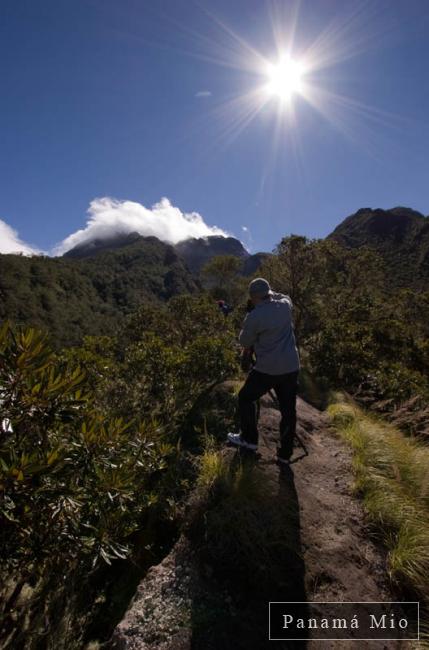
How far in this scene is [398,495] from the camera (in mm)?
3432

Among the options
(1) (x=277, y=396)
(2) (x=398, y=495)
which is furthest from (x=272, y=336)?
(2) (x=398, y=495)

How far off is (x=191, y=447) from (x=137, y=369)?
7.09ft

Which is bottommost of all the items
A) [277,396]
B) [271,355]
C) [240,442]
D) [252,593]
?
[252,593]

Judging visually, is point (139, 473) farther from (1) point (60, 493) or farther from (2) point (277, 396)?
(2) point (277, 396)

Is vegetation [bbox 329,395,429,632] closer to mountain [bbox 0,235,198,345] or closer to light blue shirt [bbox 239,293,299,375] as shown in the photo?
light blue shirt [bbox 239,293,299,375]

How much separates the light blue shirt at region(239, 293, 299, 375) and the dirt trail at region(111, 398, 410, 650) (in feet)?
4.00

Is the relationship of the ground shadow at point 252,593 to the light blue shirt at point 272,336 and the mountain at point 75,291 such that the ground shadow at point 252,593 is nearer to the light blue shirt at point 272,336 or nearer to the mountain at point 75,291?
the light blue shirt at point 272,336

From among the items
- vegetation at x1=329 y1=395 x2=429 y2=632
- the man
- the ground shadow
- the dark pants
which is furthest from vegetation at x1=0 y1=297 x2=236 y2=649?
vegetation at x1=329 y1=395 x2=429 y2=632

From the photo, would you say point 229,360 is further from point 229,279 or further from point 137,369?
point 229,279

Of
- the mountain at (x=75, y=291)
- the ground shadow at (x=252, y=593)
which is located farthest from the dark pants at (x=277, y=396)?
the mountain at (x=75, y=291)

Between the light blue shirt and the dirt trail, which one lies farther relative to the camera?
the light blue shirt

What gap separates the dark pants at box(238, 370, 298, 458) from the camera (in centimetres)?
370

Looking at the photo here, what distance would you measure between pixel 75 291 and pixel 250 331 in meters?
93.3

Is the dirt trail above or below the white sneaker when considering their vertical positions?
below
